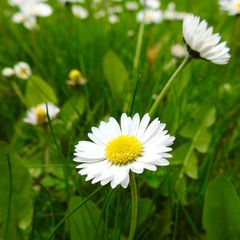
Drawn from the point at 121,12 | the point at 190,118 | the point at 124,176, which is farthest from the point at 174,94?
the point at 121,12

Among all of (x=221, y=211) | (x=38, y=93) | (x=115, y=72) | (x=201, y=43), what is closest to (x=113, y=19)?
(x=115, y=72)

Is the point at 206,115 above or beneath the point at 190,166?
above

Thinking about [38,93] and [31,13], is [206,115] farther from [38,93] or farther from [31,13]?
[31,13]

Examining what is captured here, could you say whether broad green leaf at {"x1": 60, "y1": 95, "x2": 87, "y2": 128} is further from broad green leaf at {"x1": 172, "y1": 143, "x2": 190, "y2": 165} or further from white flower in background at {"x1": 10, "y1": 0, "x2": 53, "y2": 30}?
white flower in background at {"x1": 10, "y1": 0, "x2": 53, "y2": 30}

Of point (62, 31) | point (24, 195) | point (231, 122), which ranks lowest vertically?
point (24, 195)

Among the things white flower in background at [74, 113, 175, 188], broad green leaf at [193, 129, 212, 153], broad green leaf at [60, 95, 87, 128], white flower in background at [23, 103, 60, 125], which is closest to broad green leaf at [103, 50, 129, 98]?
broad green leaf at [60, 95, 87, 128]

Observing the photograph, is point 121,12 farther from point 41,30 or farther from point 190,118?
point 190,118

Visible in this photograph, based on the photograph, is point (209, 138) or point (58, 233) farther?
point (209, 138)
